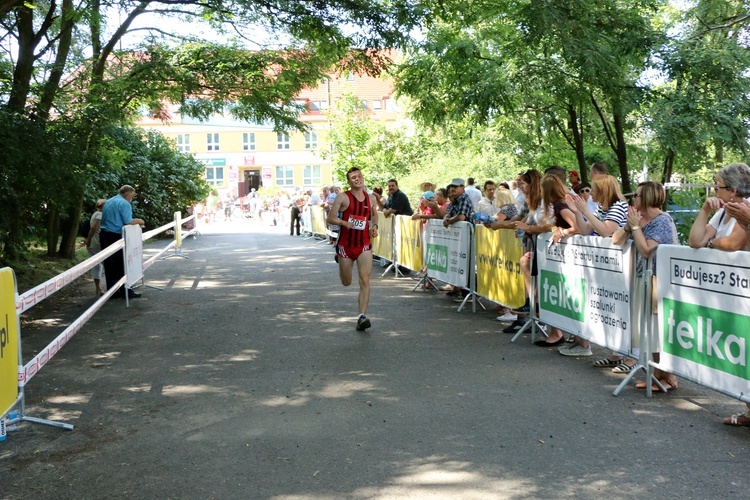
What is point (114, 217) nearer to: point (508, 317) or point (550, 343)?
point (508, 317)

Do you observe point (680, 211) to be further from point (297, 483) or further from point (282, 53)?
point (297, 483)

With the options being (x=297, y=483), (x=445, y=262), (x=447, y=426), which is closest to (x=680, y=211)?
(x=445, y=262)

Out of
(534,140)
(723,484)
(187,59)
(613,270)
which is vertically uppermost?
(187,59)

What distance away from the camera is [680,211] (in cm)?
1554

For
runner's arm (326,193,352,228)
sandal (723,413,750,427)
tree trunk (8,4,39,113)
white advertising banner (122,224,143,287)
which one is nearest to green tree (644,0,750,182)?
runner's arm (326,193,352,228)

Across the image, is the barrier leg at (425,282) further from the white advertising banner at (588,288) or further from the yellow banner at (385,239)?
the white advertising banner at (588,288)

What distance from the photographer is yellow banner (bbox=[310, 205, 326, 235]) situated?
29.7 m

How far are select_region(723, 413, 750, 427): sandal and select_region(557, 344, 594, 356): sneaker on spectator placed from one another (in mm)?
2594

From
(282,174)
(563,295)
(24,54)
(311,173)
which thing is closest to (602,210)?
(563,295)

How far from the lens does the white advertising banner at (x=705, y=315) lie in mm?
5719

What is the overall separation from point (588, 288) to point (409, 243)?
8289mm

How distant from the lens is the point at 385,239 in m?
18.5

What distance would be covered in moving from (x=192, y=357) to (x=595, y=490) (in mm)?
5135

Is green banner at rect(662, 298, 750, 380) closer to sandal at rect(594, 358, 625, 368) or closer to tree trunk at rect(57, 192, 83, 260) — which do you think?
sandal at rect(594, 358, 625, 368)
